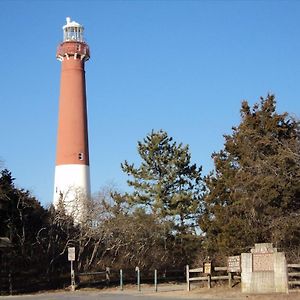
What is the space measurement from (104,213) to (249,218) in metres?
17.3

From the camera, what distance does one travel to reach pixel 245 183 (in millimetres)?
29453

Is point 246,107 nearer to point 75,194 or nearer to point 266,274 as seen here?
point 266,274

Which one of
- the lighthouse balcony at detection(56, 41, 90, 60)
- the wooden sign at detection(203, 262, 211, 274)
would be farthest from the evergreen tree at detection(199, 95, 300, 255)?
the lighthouse balcony at detection(56, 41, 90, 60)

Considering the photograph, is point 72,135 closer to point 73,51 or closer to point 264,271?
point 73,51

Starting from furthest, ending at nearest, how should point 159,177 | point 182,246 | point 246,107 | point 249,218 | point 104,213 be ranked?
1. point 159,177
2. point 182,246
3. point 104,213
4. point 246,107
5. point 249,218

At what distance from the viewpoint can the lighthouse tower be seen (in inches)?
1976

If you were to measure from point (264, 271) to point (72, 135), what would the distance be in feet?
94.0

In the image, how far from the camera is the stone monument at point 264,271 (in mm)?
25078

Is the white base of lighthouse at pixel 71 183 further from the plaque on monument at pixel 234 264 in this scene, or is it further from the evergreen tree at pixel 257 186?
the plaque on monument at pixel 234 264

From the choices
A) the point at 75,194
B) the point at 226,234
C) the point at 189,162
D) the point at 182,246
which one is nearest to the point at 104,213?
the point at 75,194

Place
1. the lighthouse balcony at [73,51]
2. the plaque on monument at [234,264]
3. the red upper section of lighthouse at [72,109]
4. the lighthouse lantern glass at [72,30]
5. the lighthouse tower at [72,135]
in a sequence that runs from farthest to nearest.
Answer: the lighthouse lantern glass at [72,30], the lighthouse balcony at [73,51], the red upper section of lighthouse at [72,109], the lighthouse tower at [72,135], the plaque on monument at [234,264]

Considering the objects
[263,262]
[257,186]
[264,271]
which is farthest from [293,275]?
[257,186]

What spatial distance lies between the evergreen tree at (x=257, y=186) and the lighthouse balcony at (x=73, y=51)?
950 inches

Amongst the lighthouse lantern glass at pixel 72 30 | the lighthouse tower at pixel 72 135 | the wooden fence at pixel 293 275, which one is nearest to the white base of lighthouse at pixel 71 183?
the lighthouse tower at pixel 72 135
